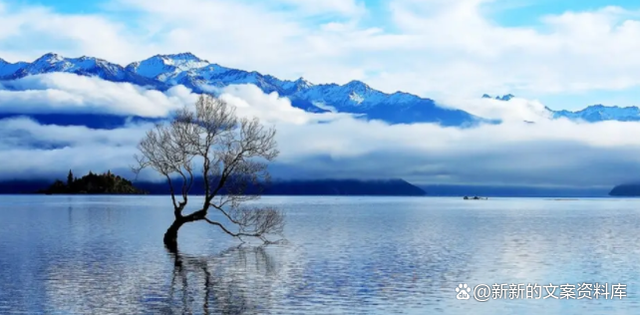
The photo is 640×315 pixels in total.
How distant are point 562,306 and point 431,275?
12.9 meters

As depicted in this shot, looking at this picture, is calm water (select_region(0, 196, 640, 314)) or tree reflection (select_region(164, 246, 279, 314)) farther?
calm water (select_region(0, 196, 640, 314))

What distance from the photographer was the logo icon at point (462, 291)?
40969 mm

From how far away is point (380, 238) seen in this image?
285ft

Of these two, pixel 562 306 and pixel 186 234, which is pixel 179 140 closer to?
pixel 186 234

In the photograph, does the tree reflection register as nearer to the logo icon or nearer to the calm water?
the calm water

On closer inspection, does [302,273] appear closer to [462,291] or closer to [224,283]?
[224,283]

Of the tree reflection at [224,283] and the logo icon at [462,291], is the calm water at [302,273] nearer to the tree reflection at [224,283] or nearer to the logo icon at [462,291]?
the tree reflection at [224,283]

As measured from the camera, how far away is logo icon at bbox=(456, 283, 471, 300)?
41.0 m

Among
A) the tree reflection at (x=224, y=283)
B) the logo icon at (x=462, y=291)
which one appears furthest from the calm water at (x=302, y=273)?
the logo icon at (x=462, y=291)

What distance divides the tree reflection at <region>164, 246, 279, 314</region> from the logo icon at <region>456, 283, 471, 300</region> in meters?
10.5

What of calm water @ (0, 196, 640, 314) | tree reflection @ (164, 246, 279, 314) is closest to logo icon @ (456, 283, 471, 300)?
calm water @ (0, 196, 640, 314)

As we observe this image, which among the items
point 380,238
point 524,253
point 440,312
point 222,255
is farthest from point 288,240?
Result: point 440,312

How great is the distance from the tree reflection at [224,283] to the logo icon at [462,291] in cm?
1048

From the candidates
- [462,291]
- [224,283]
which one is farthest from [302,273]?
[462,291]
